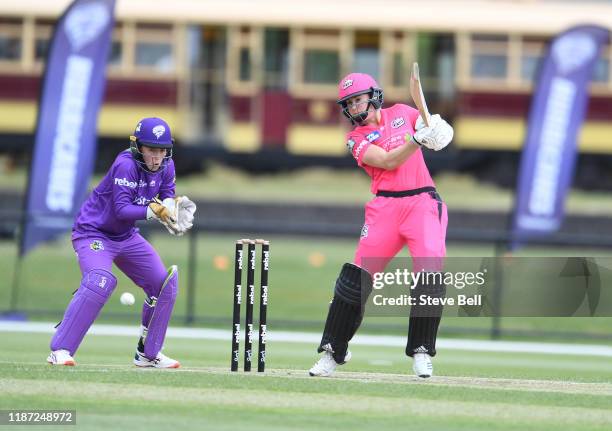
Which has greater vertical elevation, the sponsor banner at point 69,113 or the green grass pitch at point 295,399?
the sponsor banner at point 69,113

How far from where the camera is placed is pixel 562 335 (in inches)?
649

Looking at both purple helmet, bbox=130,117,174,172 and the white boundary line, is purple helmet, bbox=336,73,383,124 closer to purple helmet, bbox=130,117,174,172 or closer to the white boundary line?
purple helmet, bbox=130,117,174,172

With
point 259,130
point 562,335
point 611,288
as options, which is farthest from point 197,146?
point 611,288

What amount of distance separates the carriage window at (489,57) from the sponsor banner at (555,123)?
991 centimetres

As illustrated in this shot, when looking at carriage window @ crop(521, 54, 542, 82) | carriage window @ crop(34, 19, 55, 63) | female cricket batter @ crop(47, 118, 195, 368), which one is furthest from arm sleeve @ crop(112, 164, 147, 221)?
carriage window @ crop(521, 54, 542, 82)

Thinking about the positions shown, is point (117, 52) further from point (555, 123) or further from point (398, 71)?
point (555, 123)

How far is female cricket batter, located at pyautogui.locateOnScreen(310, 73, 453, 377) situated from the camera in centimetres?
930

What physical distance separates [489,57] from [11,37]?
33.1ft

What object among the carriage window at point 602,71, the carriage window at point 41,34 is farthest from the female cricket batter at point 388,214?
the carriage window at point 41,34

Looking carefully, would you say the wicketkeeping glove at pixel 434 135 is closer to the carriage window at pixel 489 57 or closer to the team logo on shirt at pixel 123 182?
the team logo on shirt at pixel 123 182

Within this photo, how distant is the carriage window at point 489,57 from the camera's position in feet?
99.3

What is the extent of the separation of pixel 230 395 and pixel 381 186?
5.95 feet

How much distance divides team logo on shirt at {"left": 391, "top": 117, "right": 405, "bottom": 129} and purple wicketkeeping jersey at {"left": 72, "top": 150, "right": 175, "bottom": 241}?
1.58 meters
